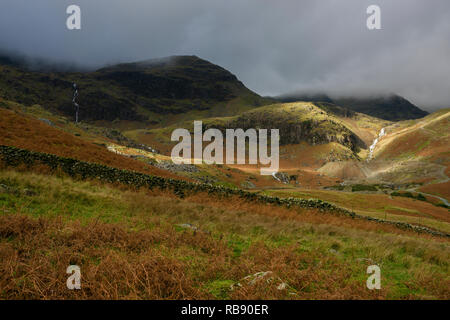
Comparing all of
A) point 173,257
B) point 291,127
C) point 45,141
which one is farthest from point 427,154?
point 45,141

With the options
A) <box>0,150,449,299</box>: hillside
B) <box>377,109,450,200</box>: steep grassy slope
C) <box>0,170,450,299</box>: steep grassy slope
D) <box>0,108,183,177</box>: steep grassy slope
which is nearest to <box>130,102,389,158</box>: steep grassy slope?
<box>377,109,450,200</box>: steep grassy slope

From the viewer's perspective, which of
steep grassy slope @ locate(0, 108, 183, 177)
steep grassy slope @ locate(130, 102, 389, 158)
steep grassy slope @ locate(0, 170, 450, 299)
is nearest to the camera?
steep grassy slope @ locate(0, 170, 450, 299)

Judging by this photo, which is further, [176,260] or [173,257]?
[173,257]

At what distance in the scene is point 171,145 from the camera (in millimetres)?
140625

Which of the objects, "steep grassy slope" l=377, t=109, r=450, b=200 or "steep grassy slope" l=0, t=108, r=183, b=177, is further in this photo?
"steep grassy slope" l=377, t=109, r=450, b=200

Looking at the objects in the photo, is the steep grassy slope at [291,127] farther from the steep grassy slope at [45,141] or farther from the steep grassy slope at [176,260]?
the steep grassy slope at [176,260]

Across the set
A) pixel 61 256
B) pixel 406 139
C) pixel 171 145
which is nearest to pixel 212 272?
pixel 61 256

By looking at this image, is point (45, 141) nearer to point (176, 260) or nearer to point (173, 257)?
point (173, 257)

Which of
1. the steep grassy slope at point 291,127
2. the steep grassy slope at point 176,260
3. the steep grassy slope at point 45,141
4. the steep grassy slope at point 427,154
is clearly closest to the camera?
the steep grassy slope at point 176,260

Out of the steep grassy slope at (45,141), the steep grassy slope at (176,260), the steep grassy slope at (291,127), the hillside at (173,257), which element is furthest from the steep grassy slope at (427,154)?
the steep grassy slope at (45,141)

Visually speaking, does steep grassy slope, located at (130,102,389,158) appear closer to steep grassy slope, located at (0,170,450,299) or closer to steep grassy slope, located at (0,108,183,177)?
steep grassy slope, located at (0,108,183,177)
